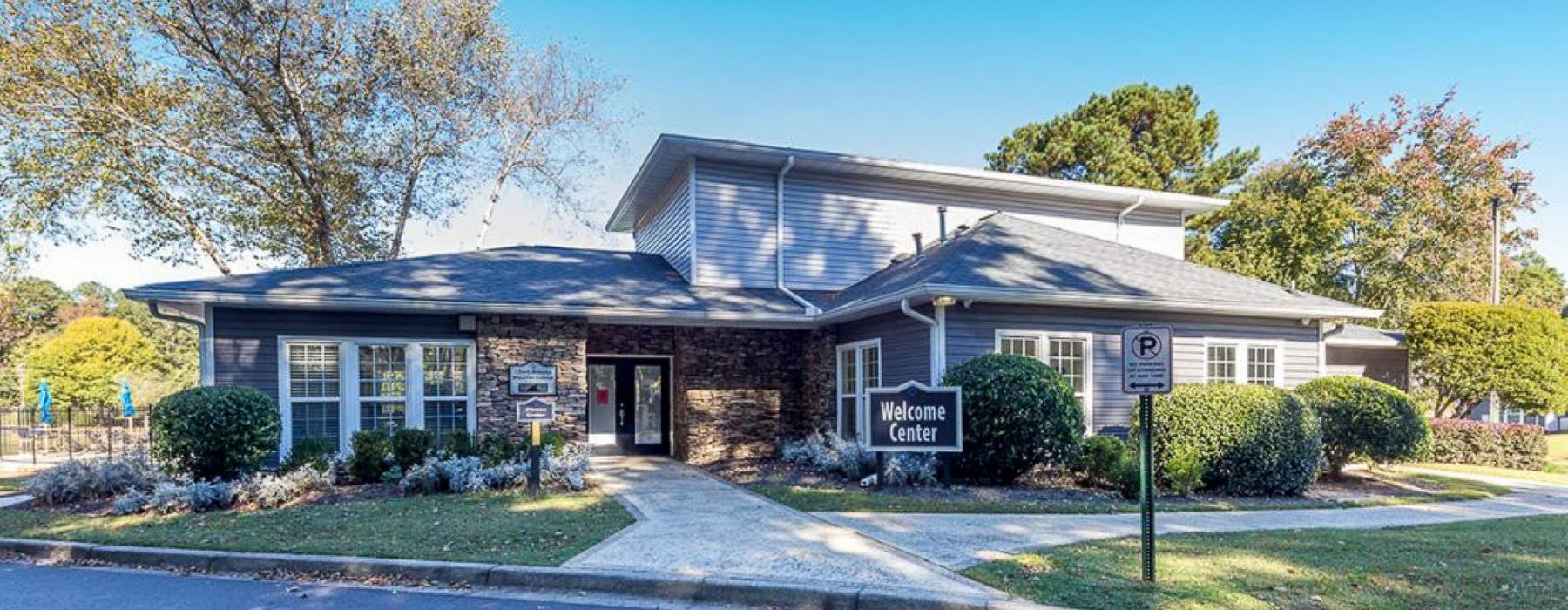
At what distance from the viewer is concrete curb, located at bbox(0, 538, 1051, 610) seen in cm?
460

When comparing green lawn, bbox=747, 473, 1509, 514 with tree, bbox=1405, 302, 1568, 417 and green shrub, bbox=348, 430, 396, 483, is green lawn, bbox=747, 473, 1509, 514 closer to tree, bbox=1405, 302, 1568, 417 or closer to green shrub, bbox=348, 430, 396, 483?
green shrub, bbox=348, 430, 396, 483

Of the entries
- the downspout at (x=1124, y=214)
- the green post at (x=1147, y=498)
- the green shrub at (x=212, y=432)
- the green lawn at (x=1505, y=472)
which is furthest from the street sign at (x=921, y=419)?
the green lawn at (x=1505, y=472)

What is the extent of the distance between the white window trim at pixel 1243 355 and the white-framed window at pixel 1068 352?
2.04 m

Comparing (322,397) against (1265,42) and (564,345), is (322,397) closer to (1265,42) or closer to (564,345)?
(564,345)

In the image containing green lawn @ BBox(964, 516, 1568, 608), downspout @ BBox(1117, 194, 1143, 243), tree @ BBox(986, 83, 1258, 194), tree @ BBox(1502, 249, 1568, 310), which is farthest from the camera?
tree @ BBox(986, 83, 1258, 194)

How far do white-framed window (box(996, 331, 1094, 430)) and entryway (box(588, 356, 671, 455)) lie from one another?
620 centimetres

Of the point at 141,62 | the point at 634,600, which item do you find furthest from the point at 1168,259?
the point at 141,62

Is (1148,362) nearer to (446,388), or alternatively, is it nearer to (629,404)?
(446,388)

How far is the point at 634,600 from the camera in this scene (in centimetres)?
495

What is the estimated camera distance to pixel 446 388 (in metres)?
11.2

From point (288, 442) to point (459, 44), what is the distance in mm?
13138

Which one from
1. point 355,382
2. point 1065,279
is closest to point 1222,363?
point 1065,279

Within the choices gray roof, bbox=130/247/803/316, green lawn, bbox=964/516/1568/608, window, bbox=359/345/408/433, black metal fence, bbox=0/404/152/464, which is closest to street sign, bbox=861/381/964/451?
green lawn, bbox=964/516/1568/608

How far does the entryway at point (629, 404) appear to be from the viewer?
13.6 meters
